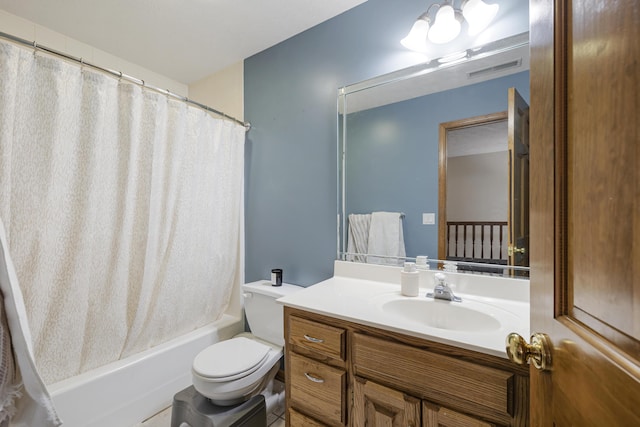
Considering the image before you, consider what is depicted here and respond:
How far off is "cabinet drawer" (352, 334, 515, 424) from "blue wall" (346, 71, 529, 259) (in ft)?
2.00

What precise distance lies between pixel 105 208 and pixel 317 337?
49.2 inches

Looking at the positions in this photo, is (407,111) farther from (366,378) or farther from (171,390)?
(171,390)

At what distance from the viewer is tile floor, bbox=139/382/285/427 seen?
4.89 ft

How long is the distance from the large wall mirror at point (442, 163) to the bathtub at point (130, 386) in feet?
3.75

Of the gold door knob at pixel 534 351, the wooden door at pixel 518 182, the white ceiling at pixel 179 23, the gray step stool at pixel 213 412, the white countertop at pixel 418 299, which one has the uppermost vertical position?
the white ceiling at pixel 179 23

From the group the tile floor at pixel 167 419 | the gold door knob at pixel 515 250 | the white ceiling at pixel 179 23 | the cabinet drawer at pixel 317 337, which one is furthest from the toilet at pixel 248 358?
the white ceiling at pixel 179 23

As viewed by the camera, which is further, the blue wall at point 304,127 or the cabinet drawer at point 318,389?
the blue wall at point 304,127

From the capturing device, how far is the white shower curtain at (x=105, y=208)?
1177 mm

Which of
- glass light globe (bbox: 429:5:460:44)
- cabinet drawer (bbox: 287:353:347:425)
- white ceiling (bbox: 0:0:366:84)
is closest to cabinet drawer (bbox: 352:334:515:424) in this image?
cabinet drawer (bbox: 287:353:347:425)

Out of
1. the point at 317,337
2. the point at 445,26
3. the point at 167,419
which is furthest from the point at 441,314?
the point at 167,419

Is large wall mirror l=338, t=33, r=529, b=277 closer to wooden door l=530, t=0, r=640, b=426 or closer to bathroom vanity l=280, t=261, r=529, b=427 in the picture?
bathroom vanity l=280, t=261, r=529, b=427

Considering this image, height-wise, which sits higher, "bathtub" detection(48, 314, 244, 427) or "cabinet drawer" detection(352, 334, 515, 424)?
"cabinet drawer" detection(352, 334, 515, 424)

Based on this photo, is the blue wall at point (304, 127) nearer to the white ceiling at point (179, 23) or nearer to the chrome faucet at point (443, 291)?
the white ceiling at point (179, 23)

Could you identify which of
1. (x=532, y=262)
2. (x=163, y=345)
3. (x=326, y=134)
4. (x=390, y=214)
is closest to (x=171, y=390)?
(x=163, y=345)
